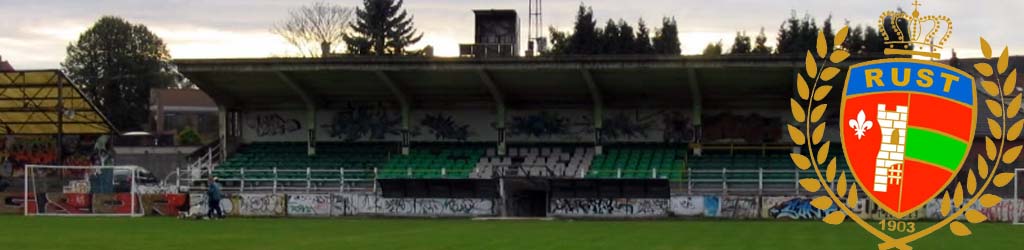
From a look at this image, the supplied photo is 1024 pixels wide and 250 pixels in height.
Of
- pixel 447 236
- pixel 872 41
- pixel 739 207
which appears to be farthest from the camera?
pixel 872 41

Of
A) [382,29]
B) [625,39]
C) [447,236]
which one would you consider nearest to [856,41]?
[625,39]

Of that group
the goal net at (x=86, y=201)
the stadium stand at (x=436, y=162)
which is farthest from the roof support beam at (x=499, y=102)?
the goal net at (x=86, y=201)

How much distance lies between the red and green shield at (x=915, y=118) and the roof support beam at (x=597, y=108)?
92.4ft

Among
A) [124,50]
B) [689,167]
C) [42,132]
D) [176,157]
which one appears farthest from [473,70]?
[124,50]

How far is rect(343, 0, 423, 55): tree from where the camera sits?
10644 cm

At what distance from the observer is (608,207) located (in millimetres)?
51469

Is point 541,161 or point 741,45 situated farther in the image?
point 741,45

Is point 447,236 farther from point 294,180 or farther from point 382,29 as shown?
point 382,29

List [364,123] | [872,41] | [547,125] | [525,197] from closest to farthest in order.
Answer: [525,197] < [547,125] < [364,123] < [872,41]

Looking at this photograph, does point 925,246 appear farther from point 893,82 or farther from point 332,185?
point 332,185

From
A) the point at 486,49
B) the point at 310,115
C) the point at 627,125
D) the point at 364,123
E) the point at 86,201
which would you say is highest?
the point at 486,49

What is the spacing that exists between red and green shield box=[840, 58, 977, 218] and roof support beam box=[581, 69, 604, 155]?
1109 inches

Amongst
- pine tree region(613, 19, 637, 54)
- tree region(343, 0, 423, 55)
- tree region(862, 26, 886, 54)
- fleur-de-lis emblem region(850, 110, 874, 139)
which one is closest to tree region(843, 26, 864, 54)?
tree region(862, 26, 886, 54)

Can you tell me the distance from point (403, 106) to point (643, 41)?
46215 millimetres
